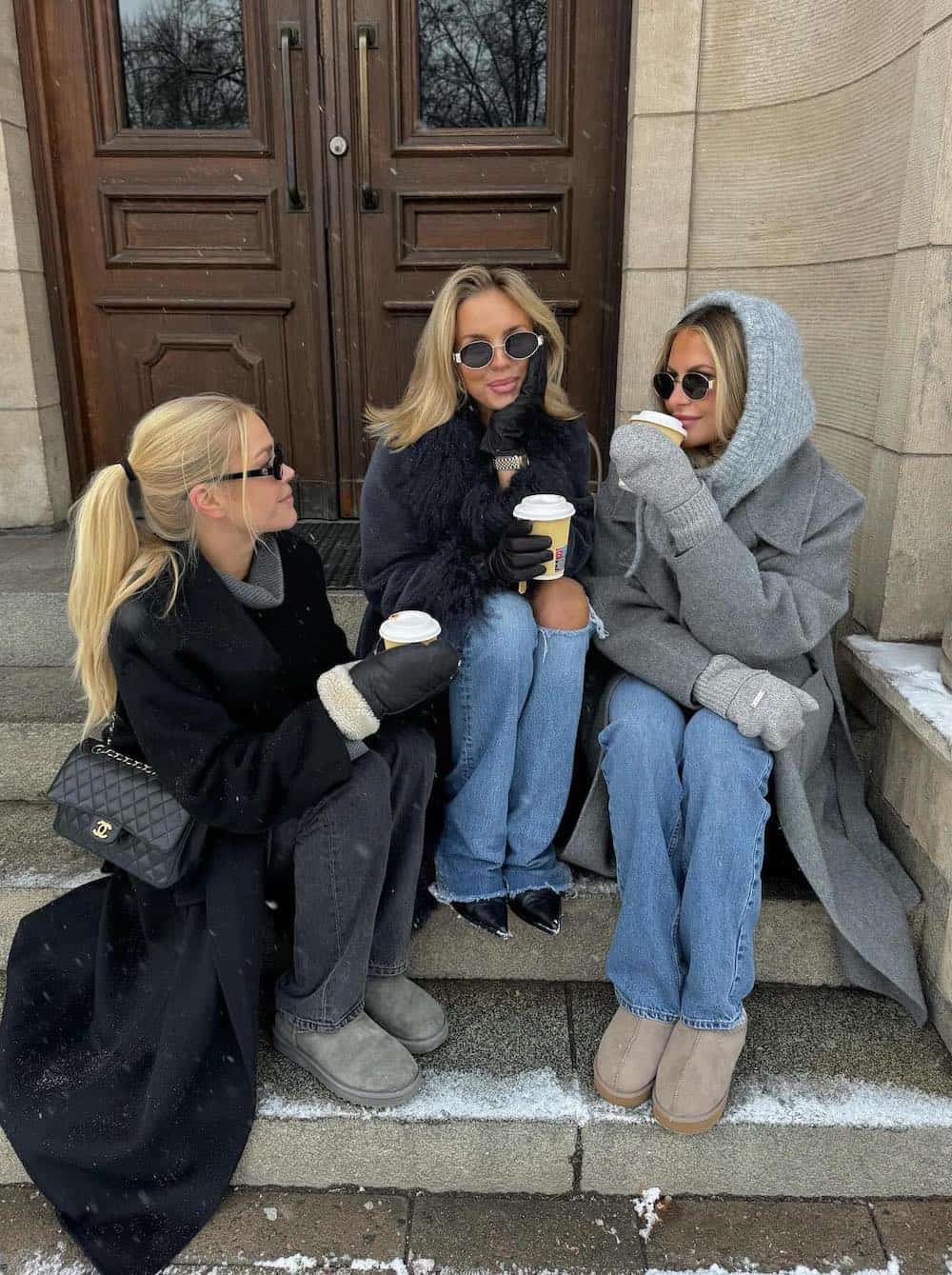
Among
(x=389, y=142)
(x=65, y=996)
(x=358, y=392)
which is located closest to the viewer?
(x=65, y=996)

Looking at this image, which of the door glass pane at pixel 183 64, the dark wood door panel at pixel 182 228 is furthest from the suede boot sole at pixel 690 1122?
the door glass pane at pixel 183 64

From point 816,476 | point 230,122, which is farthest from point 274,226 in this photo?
point 816,476

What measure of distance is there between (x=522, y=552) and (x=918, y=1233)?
1.61m

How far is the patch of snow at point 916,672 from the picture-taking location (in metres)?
2.17

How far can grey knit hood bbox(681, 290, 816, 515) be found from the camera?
2.17 m

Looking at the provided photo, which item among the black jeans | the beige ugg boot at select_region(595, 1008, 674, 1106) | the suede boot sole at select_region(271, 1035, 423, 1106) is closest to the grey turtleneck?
the black jeans

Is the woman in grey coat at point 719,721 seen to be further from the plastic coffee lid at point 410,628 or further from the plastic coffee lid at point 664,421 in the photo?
the plastic coffee lid at point 410,628

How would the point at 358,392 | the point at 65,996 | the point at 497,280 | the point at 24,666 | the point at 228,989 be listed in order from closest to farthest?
→ the point at 228,989
the point at 65,996
the point at 497,280
the point at 24,666
the point at 358,392

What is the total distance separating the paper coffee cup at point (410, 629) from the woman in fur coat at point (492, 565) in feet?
0.69

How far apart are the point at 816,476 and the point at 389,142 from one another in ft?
8.14

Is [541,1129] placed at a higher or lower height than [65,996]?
lower

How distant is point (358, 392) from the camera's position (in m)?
4.12

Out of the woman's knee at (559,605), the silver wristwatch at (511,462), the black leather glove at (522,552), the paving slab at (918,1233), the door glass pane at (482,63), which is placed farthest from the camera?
the door glass pane at (482,63)

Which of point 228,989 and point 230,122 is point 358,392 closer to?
point 230,122
